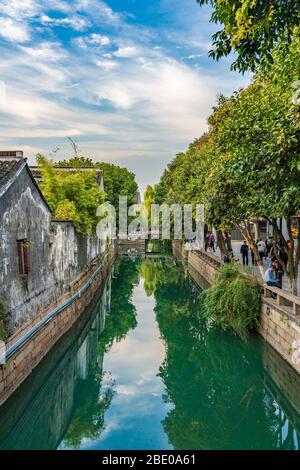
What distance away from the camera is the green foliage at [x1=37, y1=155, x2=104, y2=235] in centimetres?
1614

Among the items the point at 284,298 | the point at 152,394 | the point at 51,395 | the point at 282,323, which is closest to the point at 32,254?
the point at 51,395

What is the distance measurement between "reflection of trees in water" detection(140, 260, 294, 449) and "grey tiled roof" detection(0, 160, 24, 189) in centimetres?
575

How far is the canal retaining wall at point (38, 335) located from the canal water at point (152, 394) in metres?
0.28

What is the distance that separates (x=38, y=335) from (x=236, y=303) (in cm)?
558

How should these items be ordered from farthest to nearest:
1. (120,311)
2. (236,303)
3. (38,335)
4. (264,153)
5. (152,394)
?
(120,311), (236,303), (38,335), (152,394), (264,153)

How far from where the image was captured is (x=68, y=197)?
17.1m

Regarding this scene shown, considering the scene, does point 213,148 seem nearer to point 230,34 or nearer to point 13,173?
point 13,173

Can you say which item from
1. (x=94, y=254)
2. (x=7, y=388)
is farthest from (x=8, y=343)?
(x=94, y=254)

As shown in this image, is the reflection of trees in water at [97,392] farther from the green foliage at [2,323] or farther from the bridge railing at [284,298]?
the bridge railing at [284,298]

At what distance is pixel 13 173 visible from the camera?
934 centimetres

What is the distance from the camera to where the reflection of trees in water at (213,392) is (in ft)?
26.1

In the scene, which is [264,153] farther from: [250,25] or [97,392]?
[97,392]

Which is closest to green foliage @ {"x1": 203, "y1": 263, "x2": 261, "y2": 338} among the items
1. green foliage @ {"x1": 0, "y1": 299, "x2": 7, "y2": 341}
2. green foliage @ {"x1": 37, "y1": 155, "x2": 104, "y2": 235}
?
green foliage @ {"x1": 37, "y1": 155, "x2": 104, "y2": 235}

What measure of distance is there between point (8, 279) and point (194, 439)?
15.4 ft
